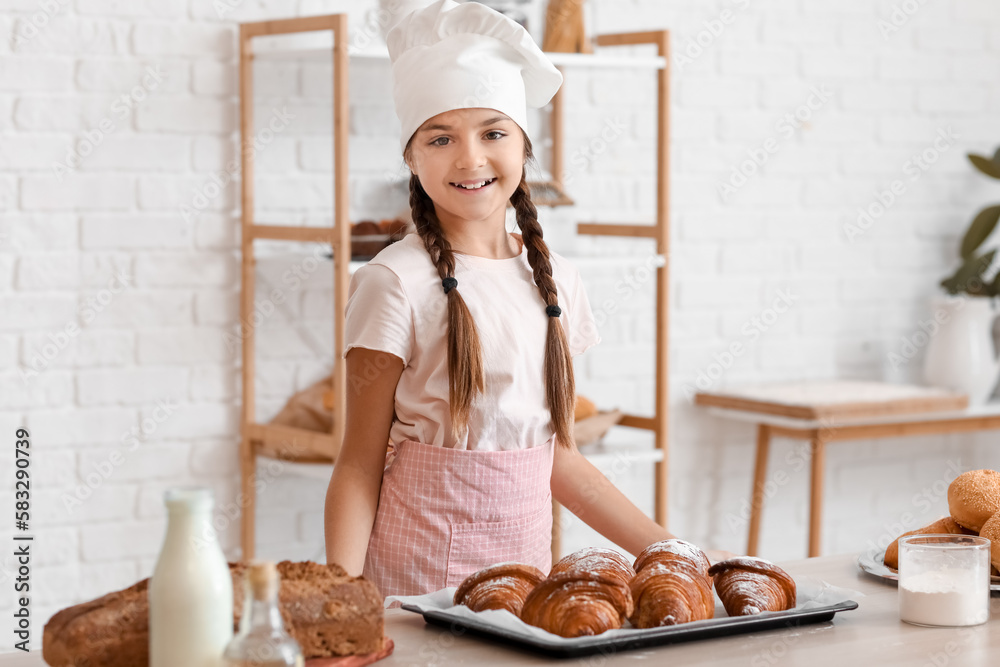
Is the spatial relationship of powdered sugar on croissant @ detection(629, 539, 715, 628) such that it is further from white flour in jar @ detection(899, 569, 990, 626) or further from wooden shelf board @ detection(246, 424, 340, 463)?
wooden shelf board @ detection(246, 424, 340, 463)

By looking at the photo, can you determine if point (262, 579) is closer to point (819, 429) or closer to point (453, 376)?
point (453, 376)

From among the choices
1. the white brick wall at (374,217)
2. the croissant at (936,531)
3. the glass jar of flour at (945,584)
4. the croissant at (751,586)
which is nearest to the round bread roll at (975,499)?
the croissant at (936,531)

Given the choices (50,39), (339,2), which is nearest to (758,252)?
(339,2)

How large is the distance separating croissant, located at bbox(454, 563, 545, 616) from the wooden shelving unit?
1278 millimetres

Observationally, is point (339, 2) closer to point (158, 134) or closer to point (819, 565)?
point (158, 134)

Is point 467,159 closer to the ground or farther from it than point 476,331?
farther from it

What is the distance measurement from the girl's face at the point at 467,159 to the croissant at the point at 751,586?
0.62m

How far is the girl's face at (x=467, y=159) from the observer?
1.56 meters

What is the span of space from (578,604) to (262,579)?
33 centimetres

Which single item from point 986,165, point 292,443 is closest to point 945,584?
point 292,443

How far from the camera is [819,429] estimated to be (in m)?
2.98

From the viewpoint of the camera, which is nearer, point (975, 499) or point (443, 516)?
point (975, 499)

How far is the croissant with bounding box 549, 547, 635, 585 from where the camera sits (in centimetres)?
110

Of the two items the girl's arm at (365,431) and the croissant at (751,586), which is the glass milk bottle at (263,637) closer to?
the croissant at (751,586)
